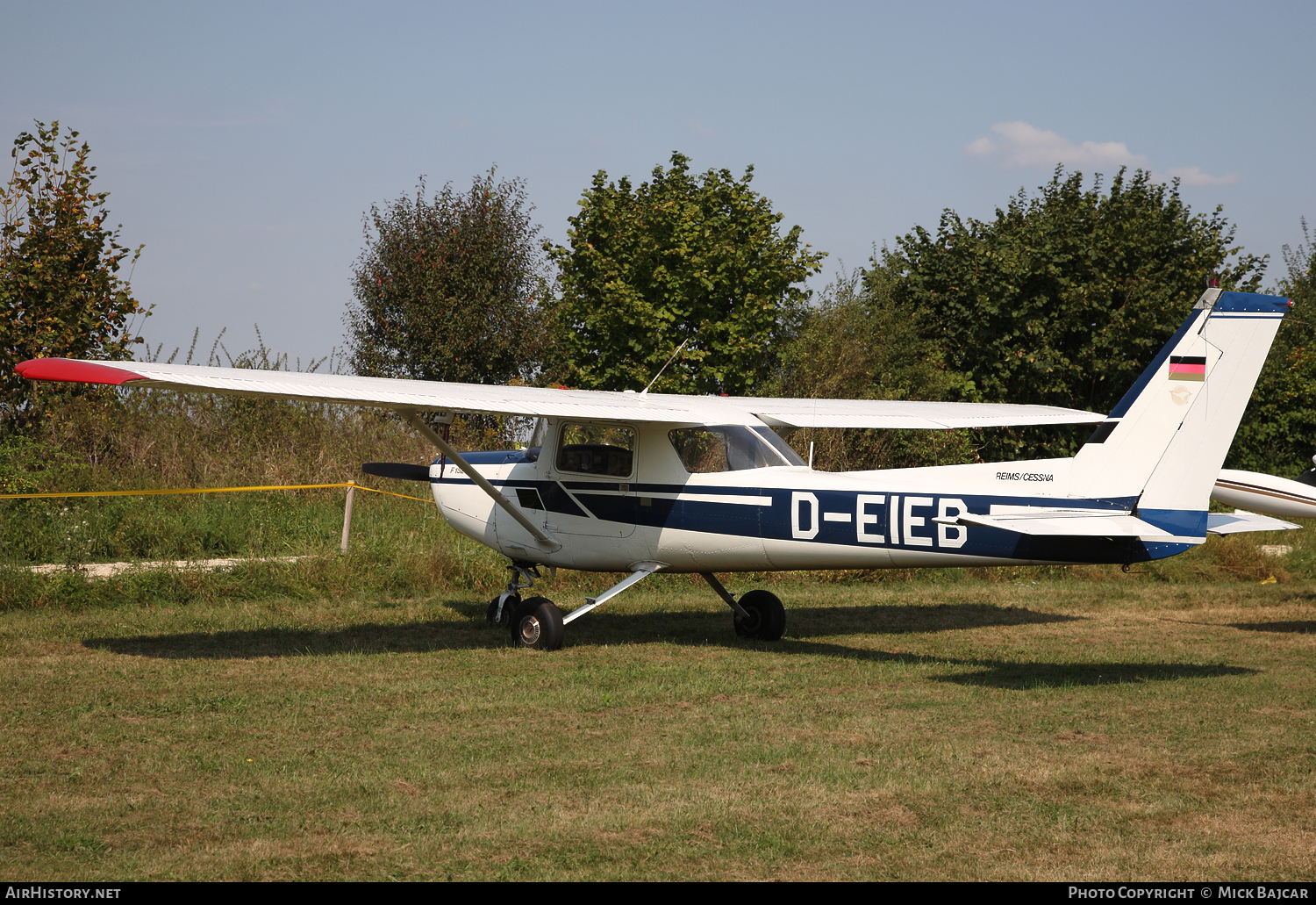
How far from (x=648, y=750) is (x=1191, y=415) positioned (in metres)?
4.55

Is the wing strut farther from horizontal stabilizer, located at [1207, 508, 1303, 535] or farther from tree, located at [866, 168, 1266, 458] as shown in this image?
tree, located at [866, 168, 1266, 458]

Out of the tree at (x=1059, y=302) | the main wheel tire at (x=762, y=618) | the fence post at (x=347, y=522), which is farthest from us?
the tree at (x=1059, y=302)

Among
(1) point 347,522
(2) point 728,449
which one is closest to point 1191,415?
(2) point 728,449

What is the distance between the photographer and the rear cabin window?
990 centimetres

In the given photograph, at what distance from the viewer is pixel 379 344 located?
31078 millimetres

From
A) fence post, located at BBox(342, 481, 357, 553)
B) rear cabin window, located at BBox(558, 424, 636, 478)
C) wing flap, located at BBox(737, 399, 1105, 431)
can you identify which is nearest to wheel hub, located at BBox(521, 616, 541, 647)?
rear cabin window, located at BBox(558, 424, 636, 478)

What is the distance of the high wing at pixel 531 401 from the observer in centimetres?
744

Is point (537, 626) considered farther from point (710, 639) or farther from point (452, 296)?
point (452, 296)

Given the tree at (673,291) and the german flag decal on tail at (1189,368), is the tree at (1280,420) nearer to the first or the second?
the tree at (673,291)

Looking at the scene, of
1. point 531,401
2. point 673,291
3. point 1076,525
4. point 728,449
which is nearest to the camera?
point 1076,525

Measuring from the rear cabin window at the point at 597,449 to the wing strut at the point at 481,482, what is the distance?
1.84 ft

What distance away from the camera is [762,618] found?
10.4 meters

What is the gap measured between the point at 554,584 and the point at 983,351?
1430 centimetres

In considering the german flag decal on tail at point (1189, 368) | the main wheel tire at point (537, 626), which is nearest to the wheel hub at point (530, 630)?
the main wheel tire at point (537, 626)
